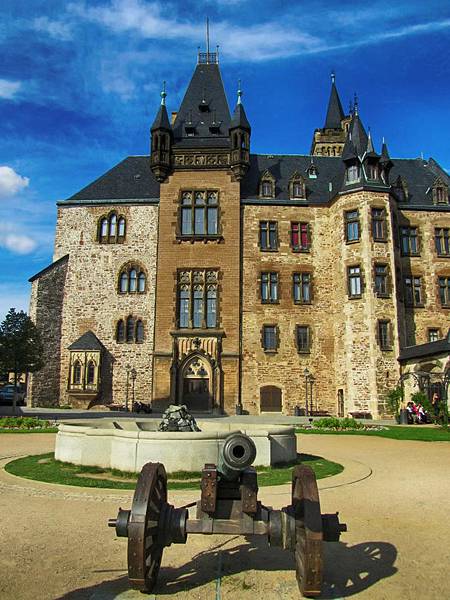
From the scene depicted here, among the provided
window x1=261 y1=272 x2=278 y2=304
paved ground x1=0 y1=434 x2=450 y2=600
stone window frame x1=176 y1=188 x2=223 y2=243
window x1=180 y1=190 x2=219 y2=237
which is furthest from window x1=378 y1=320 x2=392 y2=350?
paved ground x1=0 y1=434 x2=450 y2=600

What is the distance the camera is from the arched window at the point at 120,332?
31875 mm

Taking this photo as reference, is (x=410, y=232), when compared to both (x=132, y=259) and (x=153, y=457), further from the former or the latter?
(x=153, y=457)

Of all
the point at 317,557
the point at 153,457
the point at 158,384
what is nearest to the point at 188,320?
the point at 158,384

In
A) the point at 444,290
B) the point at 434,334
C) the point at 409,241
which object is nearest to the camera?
the point at 434,334

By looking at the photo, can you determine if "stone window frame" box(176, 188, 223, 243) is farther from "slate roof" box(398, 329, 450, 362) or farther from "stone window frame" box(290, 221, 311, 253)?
"slate roof" box(398, 329, 450, 362)

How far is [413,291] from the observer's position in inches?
1272

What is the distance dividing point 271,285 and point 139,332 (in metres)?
9.10

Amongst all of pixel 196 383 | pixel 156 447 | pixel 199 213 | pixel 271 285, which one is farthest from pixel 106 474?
pixel 199 213

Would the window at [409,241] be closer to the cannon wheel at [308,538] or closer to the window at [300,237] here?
the window at [300,237]

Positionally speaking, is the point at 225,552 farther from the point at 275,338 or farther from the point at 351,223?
the point at 351,223

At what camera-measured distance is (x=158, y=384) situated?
3005 centimetres

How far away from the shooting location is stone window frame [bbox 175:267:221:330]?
3102cm

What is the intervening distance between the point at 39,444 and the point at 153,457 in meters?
6.93

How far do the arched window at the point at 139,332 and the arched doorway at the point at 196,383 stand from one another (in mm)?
3594
